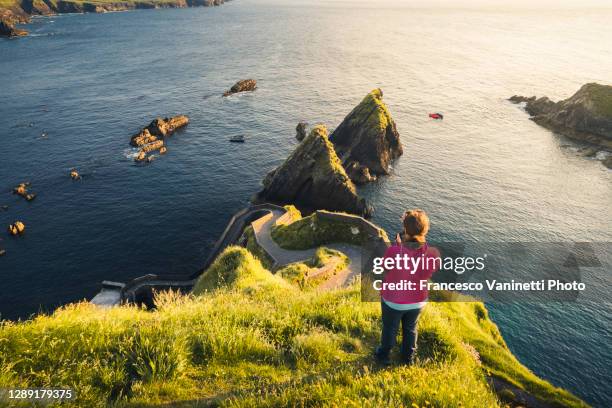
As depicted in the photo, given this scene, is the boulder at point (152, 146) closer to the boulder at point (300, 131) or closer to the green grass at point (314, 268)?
the boulder at point (300, 131)

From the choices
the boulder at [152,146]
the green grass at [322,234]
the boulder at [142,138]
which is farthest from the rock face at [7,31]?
the green grass at [322,234]

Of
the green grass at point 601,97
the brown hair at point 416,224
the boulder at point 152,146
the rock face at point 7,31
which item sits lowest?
the boulder at point 152,146

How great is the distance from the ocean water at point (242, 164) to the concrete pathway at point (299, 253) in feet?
29.7

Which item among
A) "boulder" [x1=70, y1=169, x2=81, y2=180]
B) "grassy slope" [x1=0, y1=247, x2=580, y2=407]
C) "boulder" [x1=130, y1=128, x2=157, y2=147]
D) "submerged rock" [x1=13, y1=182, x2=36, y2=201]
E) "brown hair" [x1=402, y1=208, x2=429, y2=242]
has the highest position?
"brown hair" [x1=402, y1=208, x2=429, y2=242]

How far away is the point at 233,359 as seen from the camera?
7.30 metres

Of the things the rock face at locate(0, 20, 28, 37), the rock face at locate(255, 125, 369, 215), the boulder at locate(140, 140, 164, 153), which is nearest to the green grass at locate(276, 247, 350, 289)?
the rock face at locate(255, 125, 369, 215)

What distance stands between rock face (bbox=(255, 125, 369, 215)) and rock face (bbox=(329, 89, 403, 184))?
10375 mm

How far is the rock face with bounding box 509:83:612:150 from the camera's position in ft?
266

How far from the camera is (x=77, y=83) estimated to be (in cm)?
10381

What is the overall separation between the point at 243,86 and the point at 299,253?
83.1m

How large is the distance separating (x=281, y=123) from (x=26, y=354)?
81.5m

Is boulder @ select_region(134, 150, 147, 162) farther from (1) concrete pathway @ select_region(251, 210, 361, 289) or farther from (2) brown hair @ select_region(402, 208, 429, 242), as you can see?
(2) brown hair @ select_region(402, 208, 429, 242)

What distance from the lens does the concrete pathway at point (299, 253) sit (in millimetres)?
29263

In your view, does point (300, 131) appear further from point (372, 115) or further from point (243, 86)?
point (243, 86)
